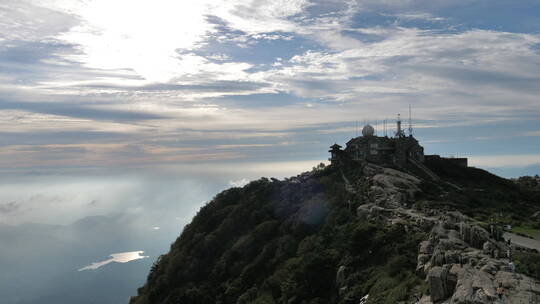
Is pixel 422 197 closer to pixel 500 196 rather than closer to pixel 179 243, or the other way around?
pixel 500 196

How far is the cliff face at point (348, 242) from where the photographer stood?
2233 centimetres

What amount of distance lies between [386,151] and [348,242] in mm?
52064

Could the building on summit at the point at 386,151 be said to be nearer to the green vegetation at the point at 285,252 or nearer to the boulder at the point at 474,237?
Answer: the green vegetation at the point at 285,252

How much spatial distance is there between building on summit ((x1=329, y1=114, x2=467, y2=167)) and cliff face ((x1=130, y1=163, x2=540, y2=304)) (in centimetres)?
477

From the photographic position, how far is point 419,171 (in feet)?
250

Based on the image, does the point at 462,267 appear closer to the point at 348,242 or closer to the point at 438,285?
the point at 438,285

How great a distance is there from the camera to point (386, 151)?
273ft

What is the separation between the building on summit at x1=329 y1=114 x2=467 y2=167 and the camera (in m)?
81.5

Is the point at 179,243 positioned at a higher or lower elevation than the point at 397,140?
lower

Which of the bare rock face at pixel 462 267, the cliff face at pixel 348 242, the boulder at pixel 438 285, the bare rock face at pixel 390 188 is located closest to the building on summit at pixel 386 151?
the cliff face at pixel 348 242

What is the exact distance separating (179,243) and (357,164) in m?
39.8

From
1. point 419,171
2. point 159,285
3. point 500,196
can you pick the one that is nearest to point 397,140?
point 419,171

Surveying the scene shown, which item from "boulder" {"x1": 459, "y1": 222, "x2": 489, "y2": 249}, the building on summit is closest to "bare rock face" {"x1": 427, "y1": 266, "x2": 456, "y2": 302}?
"boulder" {"x1": 459, "y1": 222, "x2": 489, "y2": 249}

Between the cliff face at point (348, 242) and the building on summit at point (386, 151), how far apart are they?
15.7 ft
